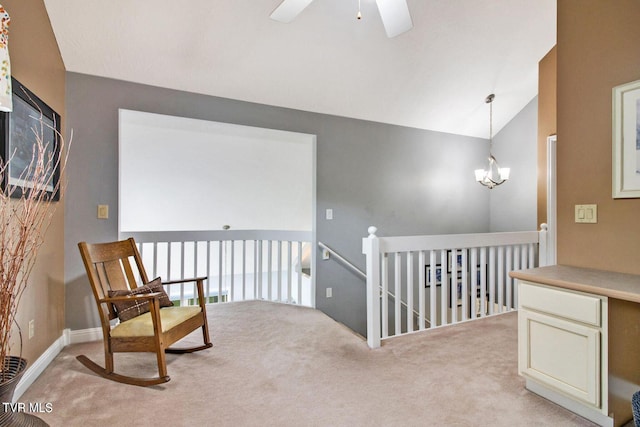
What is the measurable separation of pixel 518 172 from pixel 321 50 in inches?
135

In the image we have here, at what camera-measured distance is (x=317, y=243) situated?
378cm

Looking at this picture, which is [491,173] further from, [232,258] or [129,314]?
[129,314]

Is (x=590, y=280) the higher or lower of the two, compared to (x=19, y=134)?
lower

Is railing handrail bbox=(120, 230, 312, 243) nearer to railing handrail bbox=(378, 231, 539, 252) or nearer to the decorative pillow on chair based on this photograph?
the decorative pillow on chair

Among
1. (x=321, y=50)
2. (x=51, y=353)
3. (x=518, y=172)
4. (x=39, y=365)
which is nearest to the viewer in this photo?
(x=39, y=365)

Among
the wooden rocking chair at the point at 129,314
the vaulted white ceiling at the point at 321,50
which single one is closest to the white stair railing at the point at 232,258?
the wooden rocking chair at the point at 129,314

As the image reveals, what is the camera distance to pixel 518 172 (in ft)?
15.3

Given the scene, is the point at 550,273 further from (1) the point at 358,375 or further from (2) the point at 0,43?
(2) the point at 0,43

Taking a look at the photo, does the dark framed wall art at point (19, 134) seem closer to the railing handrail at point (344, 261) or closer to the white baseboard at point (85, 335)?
the white baseboard at point (85, 335)

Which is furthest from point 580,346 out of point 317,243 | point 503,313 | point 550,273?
point 317,243

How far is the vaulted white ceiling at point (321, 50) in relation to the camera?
2521mm

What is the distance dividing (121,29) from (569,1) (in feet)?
10.5

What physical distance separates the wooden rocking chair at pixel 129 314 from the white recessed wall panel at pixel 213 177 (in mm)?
1645

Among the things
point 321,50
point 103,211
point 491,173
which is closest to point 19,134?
point 103,211
